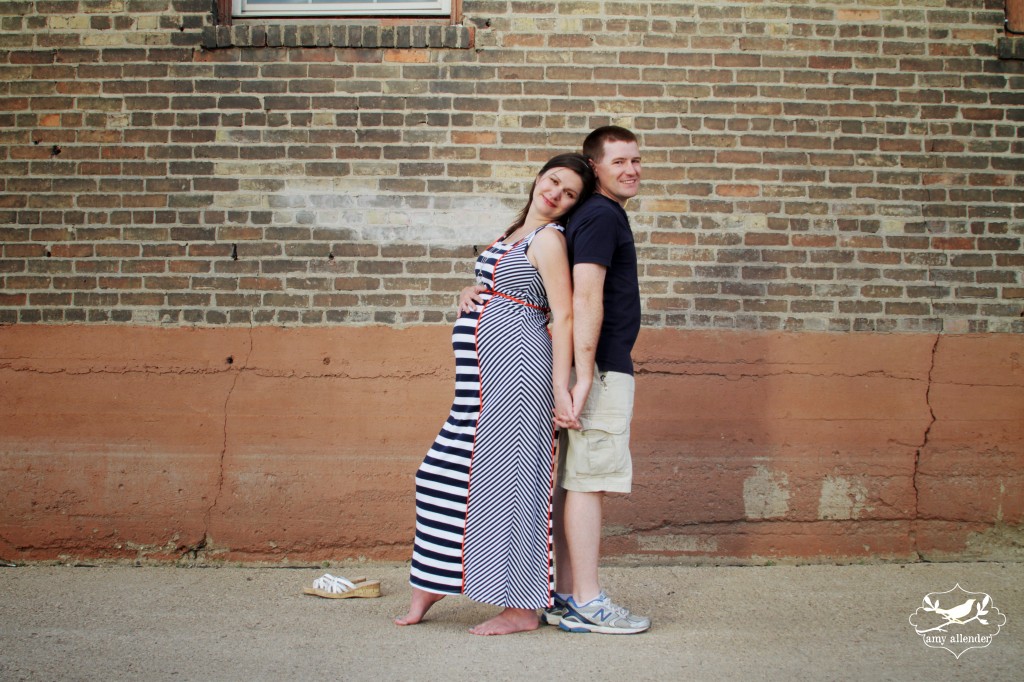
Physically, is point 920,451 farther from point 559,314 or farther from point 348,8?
point 348,8

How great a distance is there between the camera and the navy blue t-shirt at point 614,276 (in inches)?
145

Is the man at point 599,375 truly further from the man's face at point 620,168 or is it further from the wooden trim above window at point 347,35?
the wooden trim above window at point 347,35

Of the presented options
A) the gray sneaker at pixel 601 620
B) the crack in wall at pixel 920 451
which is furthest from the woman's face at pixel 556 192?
the crack in wall at pixel 920 451

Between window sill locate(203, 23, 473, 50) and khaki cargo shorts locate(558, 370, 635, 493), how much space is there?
2144 millimetres

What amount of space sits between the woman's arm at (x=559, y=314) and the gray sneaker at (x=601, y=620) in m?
0.71

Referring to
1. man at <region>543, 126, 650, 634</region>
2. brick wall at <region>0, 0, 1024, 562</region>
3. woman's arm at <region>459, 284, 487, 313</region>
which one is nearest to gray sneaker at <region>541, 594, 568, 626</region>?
man at <region>543, 126, 650, 634</region>

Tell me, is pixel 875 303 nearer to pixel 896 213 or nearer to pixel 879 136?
pixel 896 213

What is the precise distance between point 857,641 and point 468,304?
196cm

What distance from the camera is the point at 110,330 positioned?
16.3 feet

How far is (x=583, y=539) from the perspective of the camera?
3711 millimetres

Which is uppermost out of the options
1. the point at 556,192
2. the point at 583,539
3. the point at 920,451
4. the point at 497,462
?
the point at 556,192

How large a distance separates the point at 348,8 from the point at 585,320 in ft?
7.94

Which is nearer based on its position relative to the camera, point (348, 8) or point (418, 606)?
point (418, 606)

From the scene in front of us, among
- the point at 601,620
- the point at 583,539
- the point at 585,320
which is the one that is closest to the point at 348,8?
the point at 585,320
